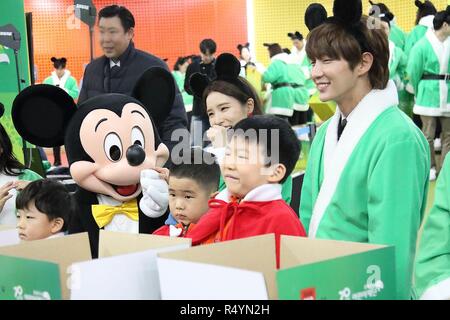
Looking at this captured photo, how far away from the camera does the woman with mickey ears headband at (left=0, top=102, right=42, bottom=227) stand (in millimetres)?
2977

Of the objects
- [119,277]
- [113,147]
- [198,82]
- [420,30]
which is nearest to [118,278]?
[119,277]

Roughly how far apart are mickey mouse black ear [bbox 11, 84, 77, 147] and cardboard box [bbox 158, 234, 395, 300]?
1.49 metres

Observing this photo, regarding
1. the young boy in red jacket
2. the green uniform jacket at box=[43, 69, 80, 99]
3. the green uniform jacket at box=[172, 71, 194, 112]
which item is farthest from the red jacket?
the green uniform jacket at box=[172, 71, 194, 112]

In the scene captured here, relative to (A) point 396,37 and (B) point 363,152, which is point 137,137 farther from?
(A) point 396,37

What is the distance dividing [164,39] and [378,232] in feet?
36.8

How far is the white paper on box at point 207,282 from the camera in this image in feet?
3.59

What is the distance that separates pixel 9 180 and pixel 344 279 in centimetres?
229

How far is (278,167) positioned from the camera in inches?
82.9

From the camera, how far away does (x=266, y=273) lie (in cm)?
136

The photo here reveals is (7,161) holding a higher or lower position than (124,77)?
lower

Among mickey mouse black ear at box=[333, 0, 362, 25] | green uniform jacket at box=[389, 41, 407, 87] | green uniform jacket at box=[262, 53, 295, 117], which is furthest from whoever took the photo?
green uniform jacket at box=[262, 53, 295, 117]

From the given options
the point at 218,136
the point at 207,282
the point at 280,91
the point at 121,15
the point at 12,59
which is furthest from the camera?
the point at 280,91

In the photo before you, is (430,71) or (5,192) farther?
(430,71)

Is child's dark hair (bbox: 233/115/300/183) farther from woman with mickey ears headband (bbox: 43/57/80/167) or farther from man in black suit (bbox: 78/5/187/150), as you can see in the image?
woman with mickey ears headband (bbox: 43/57/80/167)
